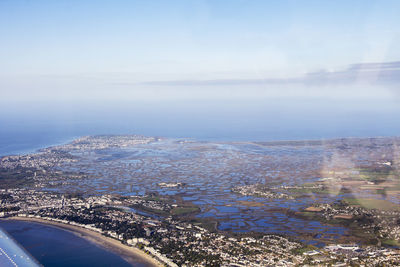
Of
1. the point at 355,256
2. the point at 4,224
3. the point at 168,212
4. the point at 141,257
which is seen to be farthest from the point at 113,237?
the point at 355,256

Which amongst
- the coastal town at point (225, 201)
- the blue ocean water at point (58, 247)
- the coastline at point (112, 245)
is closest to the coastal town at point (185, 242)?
the coastal town at point (225, 201)

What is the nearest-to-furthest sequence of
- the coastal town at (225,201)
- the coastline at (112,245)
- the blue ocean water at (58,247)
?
the blue ocean water at (58,247)
the coastline at (112,245)
the coastal town at (225,201)

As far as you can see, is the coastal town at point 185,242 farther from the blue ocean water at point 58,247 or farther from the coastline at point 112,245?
the blue ocean water at point 58,247

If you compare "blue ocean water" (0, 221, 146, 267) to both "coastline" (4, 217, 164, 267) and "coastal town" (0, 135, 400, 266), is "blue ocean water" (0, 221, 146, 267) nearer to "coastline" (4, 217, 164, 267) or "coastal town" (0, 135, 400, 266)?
"coastline" (4, 217, 164, 267)

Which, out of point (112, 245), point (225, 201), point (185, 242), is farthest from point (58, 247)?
point (225, 201)

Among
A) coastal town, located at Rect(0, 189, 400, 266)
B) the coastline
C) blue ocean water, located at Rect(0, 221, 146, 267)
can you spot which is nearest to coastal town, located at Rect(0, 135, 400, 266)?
coastal town, located at Rect(0, 189, 400, 266)

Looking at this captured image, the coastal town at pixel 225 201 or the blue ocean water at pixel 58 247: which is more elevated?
the coastal town at pixel 225 201

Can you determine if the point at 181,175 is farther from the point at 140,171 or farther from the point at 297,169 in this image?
the point at 297,169
